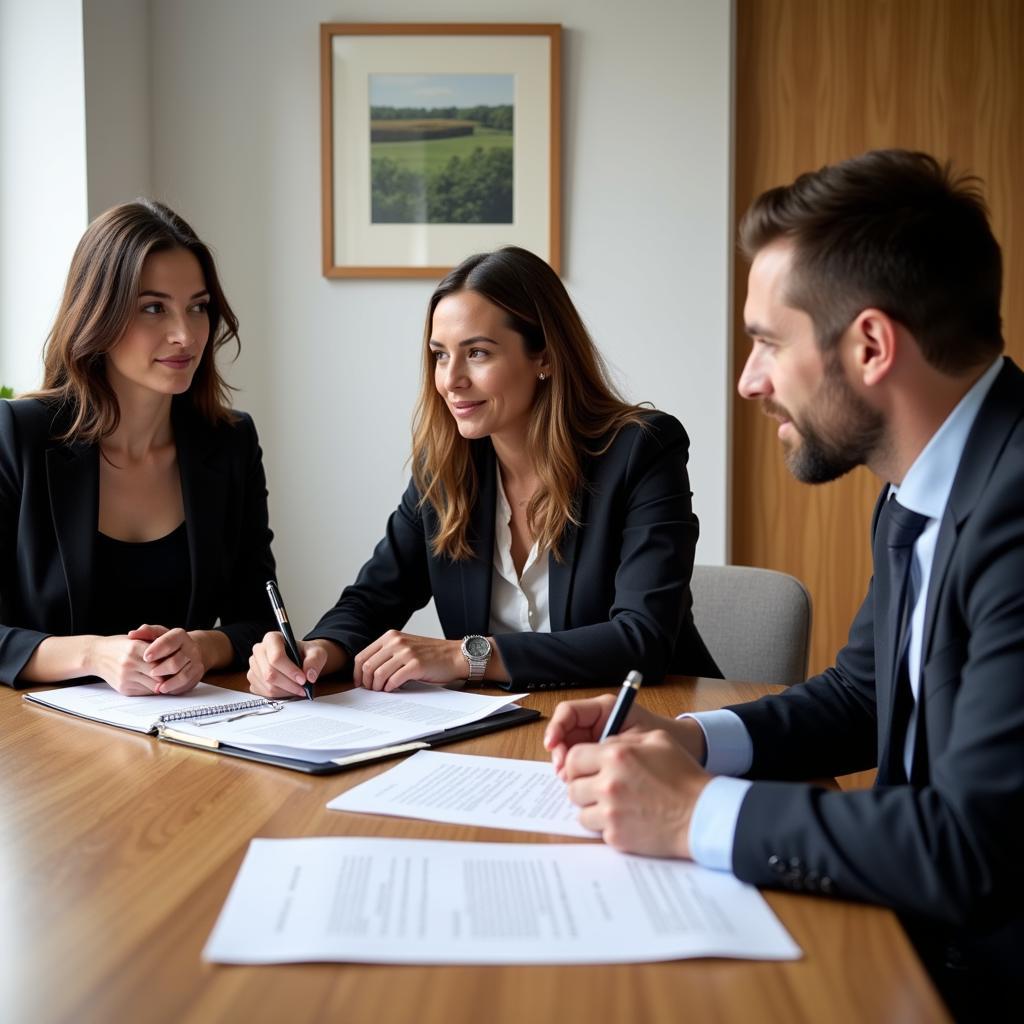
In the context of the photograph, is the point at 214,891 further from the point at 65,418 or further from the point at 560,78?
the point at 560,78

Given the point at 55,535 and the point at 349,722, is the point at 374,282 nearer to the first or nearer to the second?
the point at 55,535

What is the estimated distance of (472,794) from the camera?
1.18m

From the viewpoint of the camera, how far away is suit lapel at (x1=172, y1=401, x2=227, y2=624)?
2.15 m

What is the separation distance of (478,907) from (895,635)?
601 mm

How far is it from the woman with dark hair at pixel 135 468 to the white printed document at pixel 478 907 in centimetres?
90

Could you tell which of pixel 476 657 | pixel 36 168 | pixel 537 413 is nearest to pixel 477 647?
pixel 476 657

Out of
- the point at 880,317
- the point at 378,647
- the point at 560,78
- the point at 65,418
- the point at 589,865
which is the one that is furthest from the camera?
the point at 560,78

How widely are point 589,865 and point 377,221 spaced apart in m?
3.03

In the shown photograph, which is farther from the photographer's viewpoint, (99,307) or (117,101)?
(117,101)

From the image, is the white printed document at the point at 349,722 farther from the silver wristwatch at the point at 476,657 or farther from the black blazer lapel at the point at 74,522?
the black blazer lapel at the point at 74,522

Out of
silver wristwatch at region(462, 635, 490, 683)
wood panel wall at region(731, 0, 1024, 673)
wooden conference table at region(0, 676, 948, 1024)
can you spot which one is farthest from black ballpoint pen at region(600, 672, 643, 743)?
wood panel wall at region(731, 0, 1024, 673)

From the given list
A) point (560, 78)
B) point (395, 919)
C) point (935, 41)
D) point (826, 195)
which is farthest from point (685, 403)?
point (395, 919)

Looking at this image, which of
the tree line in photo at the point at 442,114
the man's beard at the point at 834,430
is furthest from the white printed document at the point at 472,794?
the tree line in photo at the point at 442,114

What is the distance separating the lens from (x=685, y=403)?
12.1 ft
